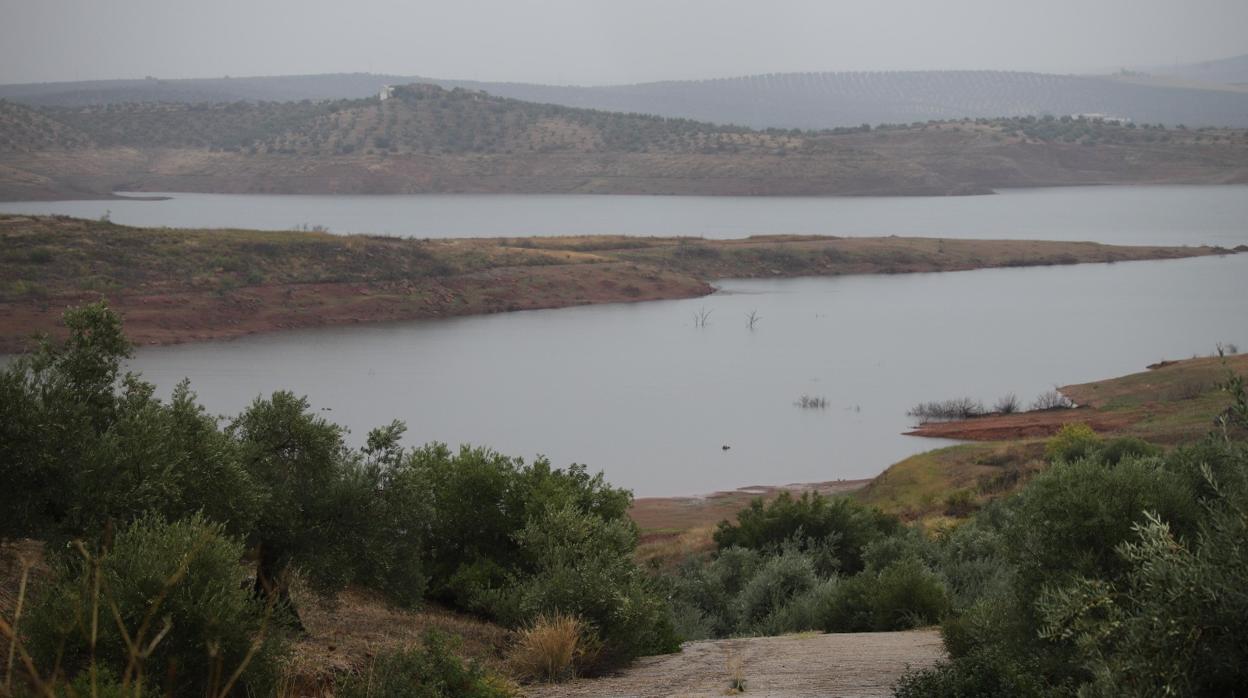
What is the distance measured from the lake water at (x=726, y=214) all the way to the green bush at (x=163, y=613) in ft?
175

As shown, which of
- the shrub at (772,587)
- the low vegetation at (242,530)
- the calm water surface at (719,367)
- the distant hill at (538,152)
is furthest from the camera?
the distant hill at (538,152)

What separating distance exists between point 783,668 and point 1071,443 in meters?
12.3

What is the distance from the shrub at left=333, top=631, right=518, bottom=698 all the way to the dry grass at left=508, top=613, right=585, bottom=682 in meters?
0.60

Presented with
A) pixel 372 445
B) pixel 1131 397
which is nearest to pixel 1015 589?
pixel 372 445

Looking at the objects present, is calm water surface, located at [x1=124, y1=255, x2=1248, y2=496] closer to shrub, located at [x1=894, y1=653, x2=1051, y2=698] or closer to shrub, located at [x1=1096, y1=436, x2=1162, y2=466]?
shrub, located at [x1=1096, y1=436, x2=1162, y2=466]

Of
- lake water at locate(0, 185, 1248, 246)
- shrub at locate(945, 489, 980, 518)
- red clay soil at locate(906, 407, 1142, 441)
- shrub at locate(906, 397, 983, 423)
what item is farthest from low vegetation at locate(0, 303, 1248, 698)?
lake water at locate(0, 185, 1248, 246)

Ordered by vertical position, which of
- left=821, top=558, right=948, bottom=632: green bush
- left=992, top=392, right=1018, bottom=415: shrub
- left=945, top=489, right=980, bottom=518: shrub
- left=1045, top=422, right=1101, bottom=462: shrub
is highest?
left=821, top=558, right=948, bottom=632: green bush

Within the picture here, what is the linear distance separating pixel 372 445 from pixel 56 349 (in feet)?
7.12

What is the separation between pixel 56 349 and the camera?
25.1 ft

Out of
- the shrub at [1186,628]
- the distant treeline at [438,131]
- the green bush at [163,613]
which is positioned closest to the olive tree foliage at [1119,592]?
the shrub at [1186,628]

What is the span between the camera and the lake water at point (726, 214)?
65562 millimetres

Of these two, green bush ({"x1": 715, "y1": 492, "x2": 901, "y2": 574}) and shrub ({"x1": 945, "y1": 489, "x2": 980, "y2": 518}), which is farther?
shrub ({"x1": 945, "y1": 489, "x2": 980, "y2": 518})

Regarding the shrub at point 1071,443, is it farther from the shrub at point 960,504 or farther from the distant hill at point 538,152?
the distant hill at point 538,152

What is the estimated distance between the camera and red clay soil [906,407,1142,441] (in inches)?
947
